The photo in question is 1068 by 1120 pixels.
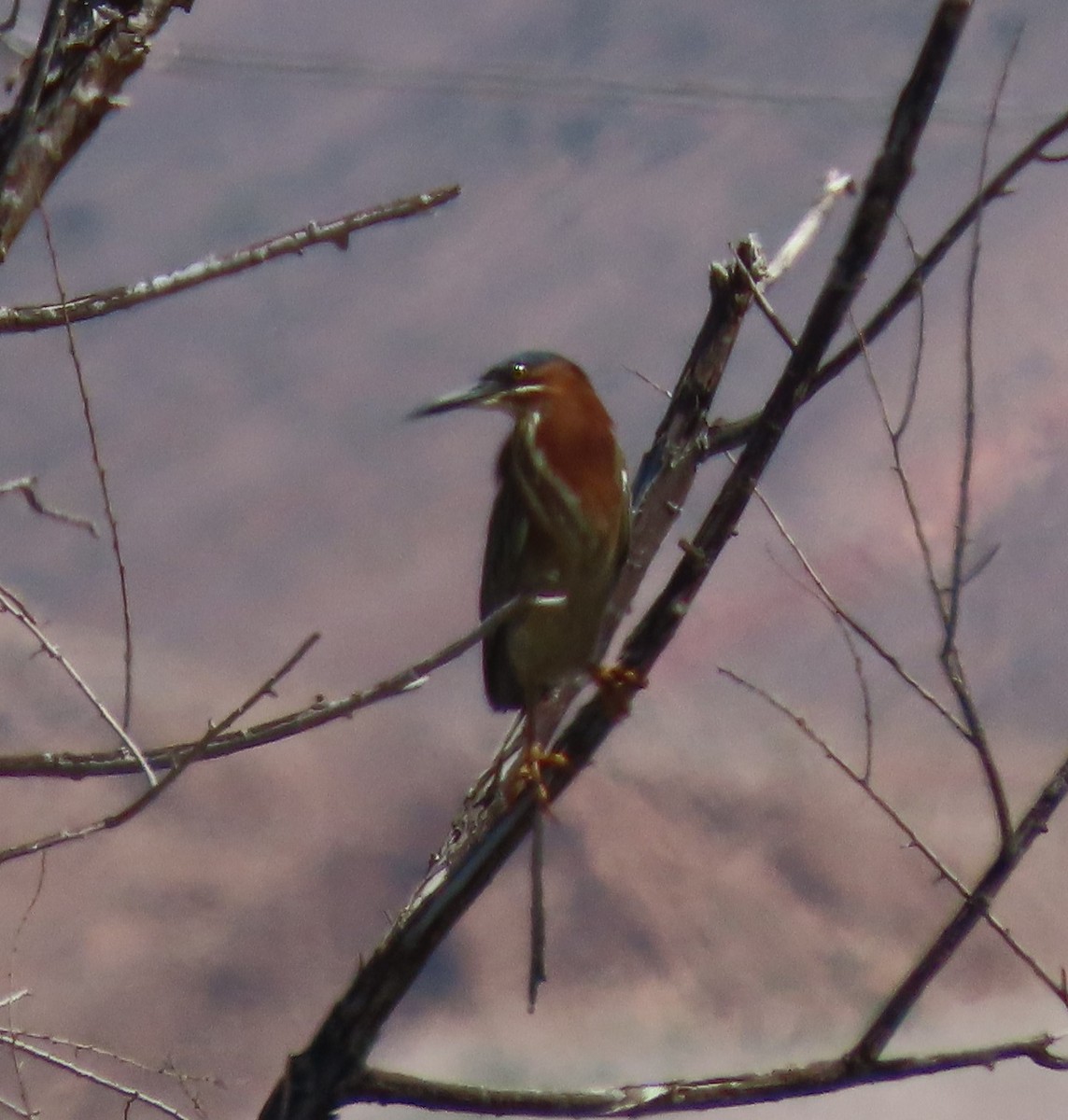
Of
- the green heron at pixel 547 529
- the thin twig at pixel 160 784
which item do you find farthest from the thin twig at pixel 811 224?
the thin twig at pixel 160 784

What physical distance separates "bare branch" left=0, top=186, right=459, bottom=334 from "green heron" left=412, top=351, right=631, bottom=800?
762 mm

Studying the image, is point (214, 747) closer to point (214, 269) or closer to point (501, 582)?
point (214, 269)

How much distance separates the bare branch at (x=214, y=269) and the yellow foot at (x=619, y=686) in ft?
2.10

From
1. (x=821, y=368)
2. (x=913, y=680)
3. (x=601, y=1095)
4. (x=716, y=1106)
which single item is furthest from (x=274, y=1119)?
(x=821, y=368)

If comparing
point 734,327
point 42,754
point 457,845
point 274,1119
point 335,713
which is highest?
point 734,327

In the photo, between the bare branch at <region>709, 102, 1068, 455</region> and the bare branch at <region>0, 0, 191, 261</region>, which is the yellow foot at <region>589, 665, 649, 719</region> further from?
the bare branch at <region>0, 0, 191, 261</region>

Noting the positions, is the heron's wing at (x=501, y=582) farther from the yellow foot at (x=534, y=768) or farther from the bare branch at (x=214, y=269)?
the bare branch at (x=214, y=269)

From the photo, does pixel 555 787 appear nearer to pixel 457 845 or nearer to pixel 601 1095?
pixel 457 845

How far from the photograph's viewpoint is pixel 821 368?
5.50 feet

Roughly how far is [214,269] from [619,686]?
76 centimetres

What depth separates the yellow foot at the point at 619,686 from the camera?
6.45 feet

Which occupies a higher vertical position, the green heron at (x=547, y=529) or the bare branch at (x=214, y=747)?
the green heron at (x=547, y=529)

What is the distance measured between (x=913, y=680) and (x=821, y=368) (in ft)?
1.35

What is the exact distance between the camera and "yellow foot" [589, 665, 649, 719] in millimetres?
1967
